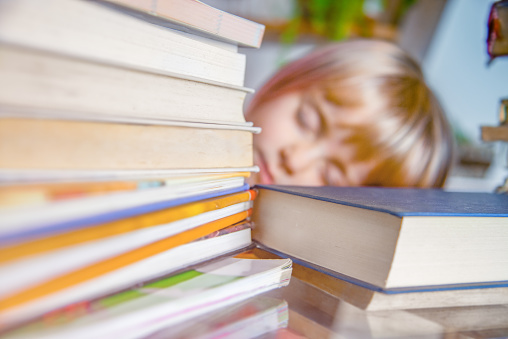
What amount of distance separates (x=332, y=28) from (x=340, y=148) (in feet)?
3.14

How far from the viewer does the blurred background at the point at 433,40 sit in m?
1.49

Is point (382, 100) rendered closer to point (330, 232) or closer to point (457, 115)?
point (330, 232)

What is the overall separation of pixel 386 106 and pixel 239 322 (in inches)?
27.4

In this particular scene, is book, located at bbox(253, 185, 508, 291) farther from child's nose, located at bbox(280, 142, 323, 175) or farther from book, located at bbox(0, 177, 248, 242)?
child's nose, located at bbox(280, 142, 323, 175)

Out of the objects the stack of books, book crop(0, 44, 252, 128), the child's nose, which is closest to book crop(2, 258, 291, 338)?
the stack of books

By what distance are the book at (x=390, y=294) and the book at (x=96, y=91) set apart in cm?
15

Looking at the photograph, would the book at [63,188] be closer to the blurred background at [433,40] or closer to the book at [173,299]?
the book at [173,299]

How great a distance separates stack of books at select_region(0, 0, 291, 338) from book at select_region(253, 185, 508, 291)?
56 millimetres

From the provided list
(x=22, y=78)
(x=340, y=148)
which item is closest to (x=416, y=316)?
(x=22, y=78)

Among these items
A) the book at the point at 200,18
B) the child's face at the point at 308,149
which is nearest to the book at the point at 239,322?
the book at the point at 200,18

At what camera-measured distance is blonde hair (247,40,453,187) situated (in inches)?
32.3

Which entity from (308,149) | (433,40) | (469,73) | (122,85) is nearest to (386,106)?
(308,149)

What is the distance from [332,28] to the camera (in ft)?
5.18

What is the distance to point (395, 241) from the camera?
0.29m
